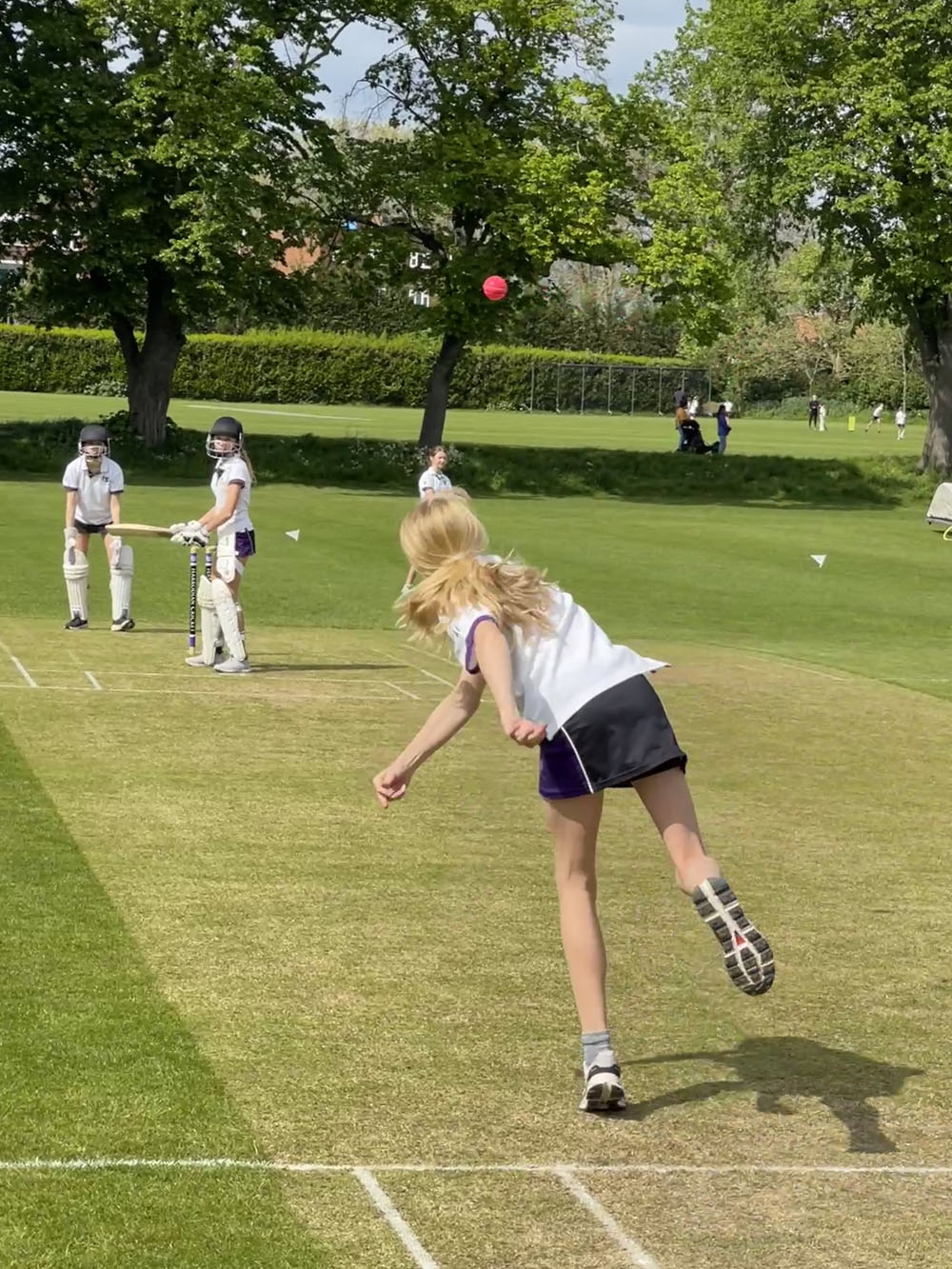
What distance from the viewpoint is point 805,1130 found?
20.2 feet

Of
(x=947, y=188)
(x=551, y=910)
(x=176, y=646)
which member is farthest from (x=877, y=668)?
(x=947, y=188)

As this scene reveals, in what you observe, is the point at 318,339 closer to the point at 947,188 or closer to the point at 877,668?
the point at 947,188

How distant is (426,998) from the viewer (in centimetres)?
746

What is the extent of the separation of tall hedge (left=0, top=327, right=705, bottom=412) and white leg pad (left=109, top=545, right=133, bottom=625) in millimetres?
66790

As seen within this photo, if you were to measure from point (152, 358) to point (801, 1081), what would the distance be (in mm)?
43826

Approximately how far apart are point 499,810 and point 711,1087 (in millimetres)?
5117

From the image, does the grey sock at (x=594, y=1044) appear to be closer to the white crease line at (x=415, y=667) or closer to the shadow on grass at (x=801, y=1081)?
the shadow on grass at (x=801, y=1081)

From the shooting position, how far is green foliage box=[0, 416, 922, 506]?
46.9 meters

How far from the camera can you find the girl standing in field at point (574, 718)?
6133 mm

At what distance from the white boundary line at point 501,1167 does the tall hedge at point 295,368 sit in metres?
81.3

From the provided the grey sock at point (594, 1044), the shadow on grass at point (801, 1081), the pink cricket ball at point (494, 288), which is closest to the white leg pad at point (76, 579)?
the shadow on grass at point (801, 1081)

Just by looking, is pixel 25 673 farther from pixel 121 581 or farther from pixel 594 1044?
pixel 594 1044

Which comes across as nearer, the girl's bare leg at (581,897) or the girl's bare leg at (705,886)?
the girl's bare leg at (705,886)

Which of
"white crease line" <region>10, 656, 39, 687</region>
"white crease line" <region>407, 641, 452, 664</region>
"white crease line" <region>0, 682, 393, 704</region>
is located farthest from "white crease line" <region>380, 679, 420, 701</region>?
"white crease line" <region>10, 656, 39, 687</region>
